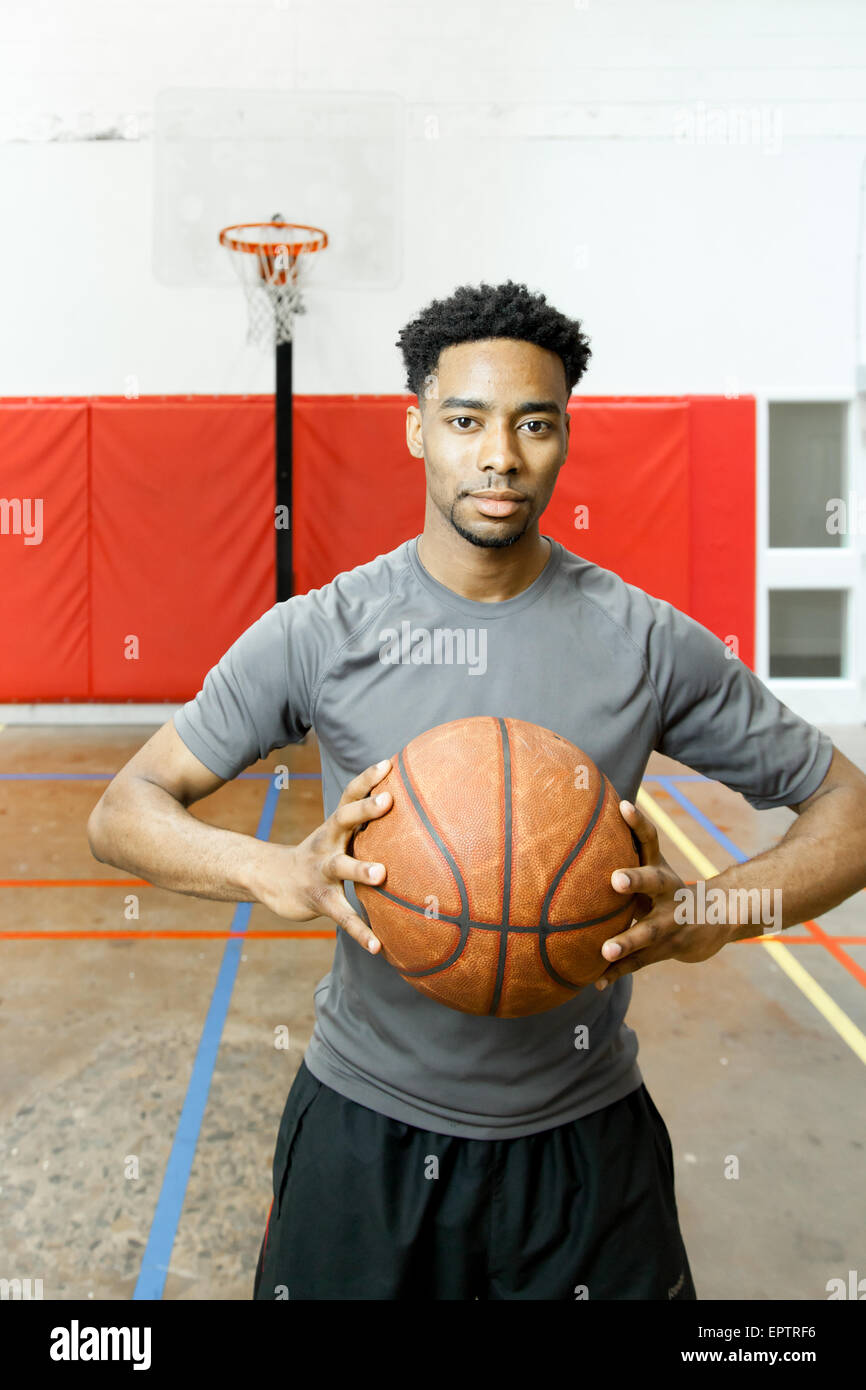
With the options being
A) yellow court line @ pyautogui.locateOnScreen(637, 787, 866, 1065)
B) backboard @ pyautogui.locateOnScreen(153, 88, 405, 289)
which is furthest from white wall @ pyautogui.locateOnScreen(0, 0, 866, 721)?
yellow court line @ pyautogui.locateOnScreen(637, 787, 866, 1065)

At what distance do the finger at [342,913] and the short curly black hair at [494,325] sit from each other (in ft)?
2.88

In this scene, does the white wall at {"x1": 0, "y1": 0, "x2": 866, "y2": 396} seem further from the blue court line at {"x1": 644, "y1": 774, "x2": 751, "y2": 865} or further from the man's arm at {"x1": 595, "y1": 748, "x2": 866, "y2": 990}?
the man's arm at {"x1": 595, "y1": 748, "x2": 866, "y2": 990}

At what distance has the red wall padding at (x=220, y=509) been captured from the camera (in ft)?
27.9

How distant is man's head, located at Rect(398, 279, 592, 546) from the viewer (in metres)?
1.66

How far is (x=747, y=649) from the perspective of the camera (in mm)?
8805

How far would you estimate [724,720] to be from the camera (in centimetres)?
181

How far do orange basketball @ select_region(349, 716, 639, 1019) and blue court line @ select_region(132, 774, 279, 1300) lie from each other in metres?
1.63

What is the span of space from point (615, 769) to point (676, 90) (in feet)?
28.1

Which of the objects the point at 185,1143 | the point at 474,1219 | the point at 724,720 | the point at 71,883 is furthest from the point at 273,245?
the point at 474,1219

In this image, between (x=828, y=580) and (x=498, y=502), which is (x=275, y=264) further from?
(x=498, y=502)

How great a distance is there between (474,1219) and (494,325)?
1377 mm

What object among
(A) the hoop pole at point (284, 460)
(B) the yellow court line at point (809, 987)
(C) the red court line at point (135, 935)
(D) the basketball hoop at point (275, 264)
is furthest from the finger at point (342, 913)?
(D) the basketball hoop at point (275, 264)

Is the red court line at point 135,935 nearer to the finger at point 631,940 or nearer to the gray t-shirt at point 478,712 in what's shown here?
the gray t-shirt at point 478,712
